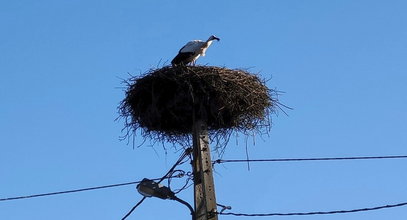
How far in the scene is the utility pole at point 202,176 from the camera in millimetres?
6961

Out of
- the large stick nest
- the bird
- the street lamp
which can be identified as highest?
the bird

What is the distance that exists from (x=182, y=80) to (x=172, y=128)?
0.52 metres

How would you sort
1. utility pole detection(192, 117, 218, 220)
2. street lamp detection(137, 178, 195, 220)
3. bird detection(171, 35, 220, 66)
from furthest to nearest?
bird detection(171, 35, 220, 66)
street lamp detection(137, 178, 195, 220)
utility pole detection(192, 117, 218, 220)

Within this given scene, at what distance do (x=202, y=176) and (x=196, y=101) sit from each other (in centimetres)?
109

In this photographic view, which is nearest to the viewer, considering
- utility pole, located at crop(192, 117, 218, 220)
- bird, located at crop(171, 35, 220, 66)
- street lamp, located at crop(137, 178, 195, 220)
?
utility pole, located at crop(192, 117, 218, 220)

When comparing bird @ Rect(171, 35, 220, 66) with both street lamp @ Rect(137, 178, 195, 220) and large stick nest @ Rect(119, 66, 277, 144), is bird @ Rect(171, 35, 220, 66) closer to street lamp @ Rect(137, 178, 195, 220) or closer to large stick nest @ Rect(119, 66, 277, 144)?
large stick nest @ Rect(119, 66, 277, 144)

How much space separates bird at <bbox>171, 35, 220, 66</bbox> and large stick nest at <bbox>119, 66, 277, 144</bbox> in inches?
42.9

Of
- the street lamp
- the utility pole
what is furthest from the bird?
the street lamp

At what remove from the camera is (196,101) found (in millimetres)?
8023

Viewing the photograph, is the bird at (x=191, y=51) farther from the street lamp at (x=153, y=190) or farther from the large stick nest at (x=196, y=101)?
the street lamp at (x=153, y=190)

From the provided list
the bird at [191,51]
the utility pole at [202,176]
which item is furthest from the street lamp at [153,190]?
the bird at [191,51]

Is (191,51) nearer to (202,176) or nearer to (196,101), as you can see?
(196,101)

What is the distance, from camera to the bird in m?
10.00

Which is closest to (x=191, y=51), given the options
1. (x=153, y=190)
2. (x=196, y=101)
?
(x=196, y=101)
